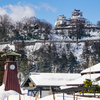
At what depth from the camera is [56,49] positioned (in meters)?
79.8

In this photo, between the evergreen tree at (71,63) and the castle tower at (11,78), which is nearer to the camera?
the castle tower at (11,78)

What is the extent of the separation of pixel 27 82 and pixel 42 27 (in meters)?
57.9

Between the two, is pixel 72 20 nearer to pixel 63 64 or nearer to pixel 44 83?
pixel 63 64

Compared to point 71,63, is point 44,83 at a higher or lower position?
lower

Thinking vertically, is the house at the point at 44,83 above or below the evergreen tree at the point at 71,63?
below

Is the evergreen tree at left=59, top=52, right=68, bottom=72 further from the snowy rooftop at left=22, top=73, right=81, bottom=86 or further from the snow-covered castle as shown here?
the snow-covered castle

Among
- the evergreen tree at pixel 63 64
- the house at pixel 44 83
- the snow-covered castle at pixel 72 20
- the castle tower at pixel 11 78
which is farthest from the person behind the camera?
the snow-covered castle at pixel 72 20

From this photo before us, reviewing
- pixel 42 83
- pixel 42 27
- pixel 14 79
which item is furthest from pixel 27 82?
pixel 42 27

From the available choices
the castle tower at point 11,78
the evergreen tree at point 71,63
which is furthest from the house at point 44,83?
→ the evergreen tree at point 71,63

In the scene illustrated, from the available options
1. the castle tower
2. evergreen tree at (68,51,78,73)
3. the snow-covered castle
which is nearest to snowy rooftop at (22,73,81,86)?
the castle tower

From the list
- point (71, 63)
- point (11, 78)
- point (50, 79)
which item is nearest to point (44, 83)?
point (50, 79)

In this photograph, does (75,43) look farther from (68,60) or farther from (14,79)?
(14,79)

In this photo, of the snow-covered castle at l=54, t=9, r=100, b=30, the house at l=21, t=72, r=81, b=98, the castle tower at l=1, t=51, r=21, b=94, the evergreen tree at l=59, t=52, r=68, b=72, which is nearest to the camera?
the castle tower at l=1, t=51, r=21, b=94

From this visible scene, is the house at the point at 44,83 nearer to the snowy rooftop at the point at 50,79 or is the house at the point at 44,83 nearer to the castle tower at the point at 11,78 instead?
the snowy rooftop at the point at 50,79
